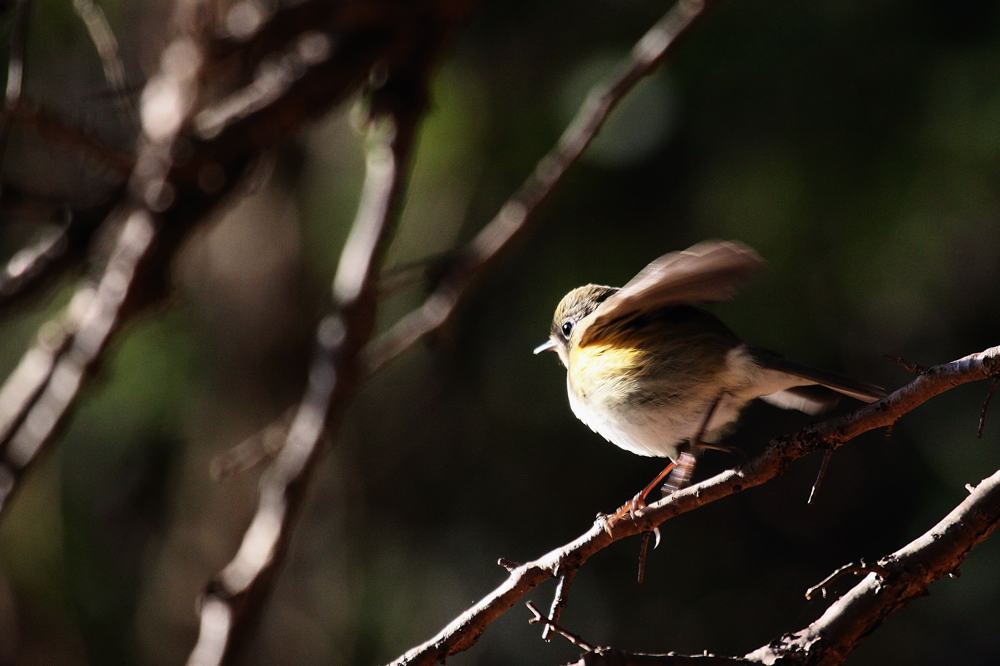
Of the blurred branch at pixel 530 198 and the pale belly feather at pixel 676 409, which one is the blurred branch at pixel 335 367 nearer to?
the blurred branch at pixel 530 198

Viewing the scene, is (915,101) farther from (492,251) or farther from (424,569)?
(424,569)

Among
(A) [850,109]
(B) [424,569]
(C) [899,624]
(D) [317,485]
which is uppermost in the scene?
(A) [850,109]

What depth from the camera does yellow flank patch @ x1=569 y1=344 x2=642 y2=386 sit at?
265cm

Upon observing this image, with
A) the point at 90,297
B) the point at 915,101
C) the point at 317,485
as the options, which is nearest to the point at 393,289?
the point at 90,297

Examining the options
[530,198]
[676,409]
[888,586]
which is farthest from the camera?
[530,198]

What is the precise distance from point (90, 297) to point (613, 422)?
2.05 meters

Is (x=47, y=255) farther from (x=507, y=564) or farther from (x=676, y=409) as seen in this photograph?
(x=507, y=564)

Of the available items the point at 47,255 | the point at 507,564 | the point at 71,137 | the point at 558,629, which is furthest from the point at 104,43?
the point at 558,629

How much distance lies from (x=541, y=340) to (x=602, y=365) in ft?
7.25

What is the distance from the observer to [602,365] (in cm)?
269

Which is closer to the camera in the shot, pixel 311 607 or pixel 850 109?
pixel 850 109

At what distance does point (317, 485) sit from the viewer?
5.96m

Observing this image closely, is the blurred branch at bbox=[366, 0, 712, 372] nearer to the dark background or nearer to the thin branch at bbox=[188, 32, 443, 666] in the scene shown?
the thin branch at bbox=[188, 32, 443, 666]

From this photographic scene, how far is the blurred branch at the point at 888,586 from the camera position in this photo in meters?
1.59
